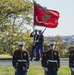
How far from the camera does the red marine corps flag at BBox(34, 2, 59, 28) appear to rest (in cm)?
1881

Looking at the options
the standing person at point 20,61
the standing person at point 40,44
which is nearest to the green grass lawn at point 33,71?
the standing person at point 40,44

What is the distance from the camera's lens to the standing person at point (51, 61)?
14391 mm

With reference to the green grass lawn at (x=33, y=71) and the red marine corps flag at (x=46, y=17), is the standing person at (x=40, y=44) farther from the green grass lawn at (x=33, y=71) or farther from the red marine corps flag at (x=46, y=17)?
the green grass lawn at (x=33, y=71)

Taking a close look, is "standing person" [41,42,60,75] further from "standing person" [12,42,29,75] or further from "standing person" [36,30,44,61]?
"standing person" [36,30,44,61]

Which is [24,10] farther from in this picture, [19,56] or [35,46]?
[19,56]

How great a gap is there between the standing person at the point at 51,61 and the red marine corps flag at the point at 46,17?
4341 millimetres

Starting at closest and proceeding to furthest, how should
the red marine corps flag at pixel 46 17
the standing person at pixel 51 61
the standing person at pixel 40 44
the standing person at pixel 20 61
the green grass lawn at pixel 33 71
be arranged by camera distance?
1. the standing person at pixel 20 61
2. the standing person at pixel 51 61
3. the green grass lawn at pixel 33 71
4. the red marine corps flag at pixel 46 17
5. the standing person at pixel 40 44

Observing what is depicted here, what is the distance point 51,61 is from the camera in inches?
573

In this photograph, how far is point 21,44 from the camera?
46.2 feet

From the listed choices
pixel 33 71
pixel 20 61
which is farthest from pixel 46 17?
pixel 20 61

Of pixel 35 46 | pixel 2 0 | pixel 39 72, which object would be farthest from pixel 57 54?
pixel 2 0

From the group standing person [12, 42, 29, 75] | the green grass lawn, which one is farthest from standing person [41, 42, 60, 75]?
the green grass lawn

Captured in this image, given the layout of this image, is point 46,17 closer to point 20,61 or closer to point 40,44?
point 40,44

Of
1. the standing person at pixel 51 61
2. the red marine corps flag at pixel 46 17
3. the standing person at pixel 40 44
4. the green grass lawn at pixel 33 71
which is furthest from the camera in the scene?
the standing person at pixel 40 44
